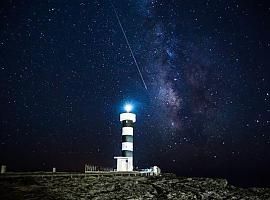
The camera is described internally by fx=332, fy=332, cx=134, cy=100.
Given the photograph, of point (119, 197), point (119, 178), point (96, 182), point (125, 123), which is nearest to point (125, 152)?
point (125, 123)

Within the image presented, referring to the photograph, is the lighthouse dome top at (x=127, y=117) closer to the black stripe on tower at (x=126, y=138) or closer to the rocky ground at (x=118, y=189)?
the black stripe on tower at (x=126, y=138)

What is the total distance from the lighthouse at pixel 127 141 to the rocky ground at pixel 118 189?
28.6 ft

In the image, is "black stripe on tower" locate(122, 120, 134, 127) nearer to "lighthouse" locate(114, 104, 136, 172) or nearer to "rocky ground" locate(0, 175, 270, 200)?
"lighthouse" locate(114, 104, 136, 172)

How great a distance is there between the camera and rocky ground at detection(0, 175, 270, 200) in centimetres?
2906

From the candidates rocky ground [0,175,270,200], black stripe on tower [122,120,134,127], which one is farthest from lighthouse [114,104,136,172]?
rocky ground [0,175,270,200]

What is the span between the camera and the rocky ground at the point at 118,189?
2906 cm

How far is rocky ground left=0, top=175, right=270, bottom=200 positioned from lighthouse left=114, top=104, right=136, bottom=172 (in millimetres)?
8712

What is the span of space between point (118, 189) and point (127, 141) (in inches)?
633

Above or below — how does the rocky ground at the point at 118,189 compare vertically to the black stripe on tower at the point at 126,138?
below

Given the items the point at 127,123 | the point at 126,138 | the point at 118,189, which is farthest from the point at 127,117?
the point at 118,189

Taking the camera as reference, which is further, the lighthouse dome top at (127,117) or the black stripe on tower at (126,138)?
the lighthouse dome top at (127,117)

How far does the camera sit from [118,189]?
111 ft

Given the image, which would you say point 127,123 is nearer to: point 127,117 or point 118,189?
point 127,117

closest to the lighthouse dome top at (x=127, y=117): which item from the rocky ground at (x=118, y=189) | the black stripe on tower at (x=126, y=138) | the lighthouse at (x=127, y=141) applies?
the lighthouse at (x=127, y=141)
